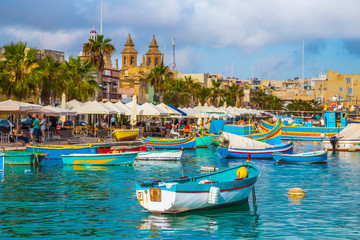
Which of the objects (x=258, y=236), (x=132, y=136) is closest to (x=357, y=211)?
(x=258, y=236)

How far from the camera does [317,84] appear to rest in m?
164

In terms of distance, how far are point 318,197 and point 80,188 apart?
9.99 meters

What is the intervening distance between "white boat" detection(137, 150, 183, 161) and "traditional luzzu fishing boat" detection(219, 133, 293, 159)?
3.82 meters

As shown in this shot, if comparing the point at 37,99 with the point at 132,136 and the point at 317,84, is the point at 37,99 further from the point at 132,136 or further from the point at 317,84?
the point at 317,84

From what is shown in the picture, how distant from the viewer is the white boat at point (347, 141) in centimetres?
4806

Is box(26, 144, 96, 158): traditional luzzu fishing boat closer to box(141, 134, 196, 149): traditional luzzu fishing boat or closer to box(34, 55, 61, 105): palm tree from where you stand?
box(141, 134, 196, 149): traditional luzzu fishing boat

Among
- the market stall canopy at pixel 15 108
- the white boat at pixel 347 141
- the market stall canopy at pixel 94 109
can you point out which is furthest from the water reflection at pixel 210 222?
the white boat at pixel 347 141

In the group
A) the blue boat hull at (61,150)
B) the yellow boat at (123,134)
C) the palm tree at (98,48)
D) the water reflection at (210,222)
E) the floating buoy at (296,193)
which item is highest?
the palm tree at (98,48)

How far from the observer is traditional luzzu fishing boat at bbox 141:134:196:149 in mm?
41656

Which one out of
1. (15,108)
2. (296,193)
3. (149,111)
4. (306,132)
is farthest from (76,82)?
(306,132)

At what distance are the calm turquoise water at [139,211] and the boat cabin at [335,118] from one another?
39005 mm

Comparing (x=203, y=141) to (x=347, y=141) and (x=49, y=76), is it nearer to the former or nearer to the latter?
(x=347, y=141)

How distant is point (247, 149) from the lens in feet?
122

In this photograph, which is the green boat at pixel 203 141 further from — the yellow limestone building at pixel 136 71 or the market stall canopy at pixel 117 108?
the yellow limestone building at pixel 136 71
